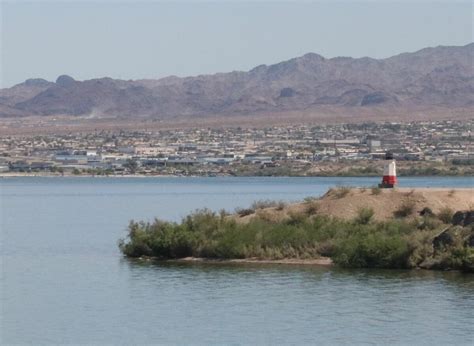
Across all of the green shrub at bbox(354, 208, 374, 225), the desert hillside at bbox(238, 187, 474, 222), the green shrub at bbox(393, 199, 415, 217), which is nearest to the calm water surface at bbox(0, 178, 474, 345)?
the green shrub at bbox(354, 208, 374, 225)

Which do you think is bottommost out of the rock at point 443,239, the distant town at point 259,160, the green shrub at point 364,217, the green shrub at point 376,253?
the distant town at point 259,160

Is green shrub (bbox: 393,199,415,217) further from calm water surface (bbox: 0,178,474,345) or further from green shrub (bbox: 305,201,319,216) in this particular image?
calm water surface (bbox: 0,178,474,345)

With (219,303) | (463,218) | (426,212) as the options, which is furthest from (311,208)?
(219,303)

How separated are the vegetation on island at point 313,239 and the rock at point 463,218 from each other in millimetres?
382

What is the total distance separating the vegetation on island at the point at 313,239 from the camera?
119 ft

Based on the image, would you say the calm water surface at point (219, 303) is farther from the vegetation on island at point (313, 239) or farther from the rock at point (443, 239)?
the rock at point (443, 239)

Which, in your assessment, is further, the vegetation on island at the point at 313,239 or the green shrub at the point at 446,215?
the green shrub at the point at 446,215

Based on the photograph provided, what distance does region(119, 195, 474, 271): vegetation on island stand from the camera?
36.2 m

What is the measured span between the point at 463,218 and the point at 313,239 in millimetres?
4438

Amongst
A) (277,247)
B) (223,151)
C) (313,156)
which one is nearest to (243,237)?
(277,247)

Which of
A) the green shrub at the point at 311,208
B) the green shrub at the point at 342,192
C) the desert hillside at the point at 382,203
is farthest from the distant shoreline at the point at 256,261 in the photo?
the green shrub at the point at 342,192

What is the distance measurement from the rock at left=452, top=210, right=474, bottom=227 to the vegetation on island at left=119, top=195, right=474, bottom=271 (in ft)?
1.25

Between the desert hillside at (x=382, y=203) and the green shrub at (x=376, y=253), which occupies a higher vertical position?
the desert hillside at (x=382, y=203)

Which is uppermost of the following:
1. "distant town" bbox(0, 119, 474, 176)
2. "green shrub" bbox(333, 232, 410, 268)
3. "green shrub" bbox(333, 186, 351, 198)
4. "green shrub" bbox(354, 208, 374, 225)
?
"green shrub" bbox(333, 186, 351, 198)
